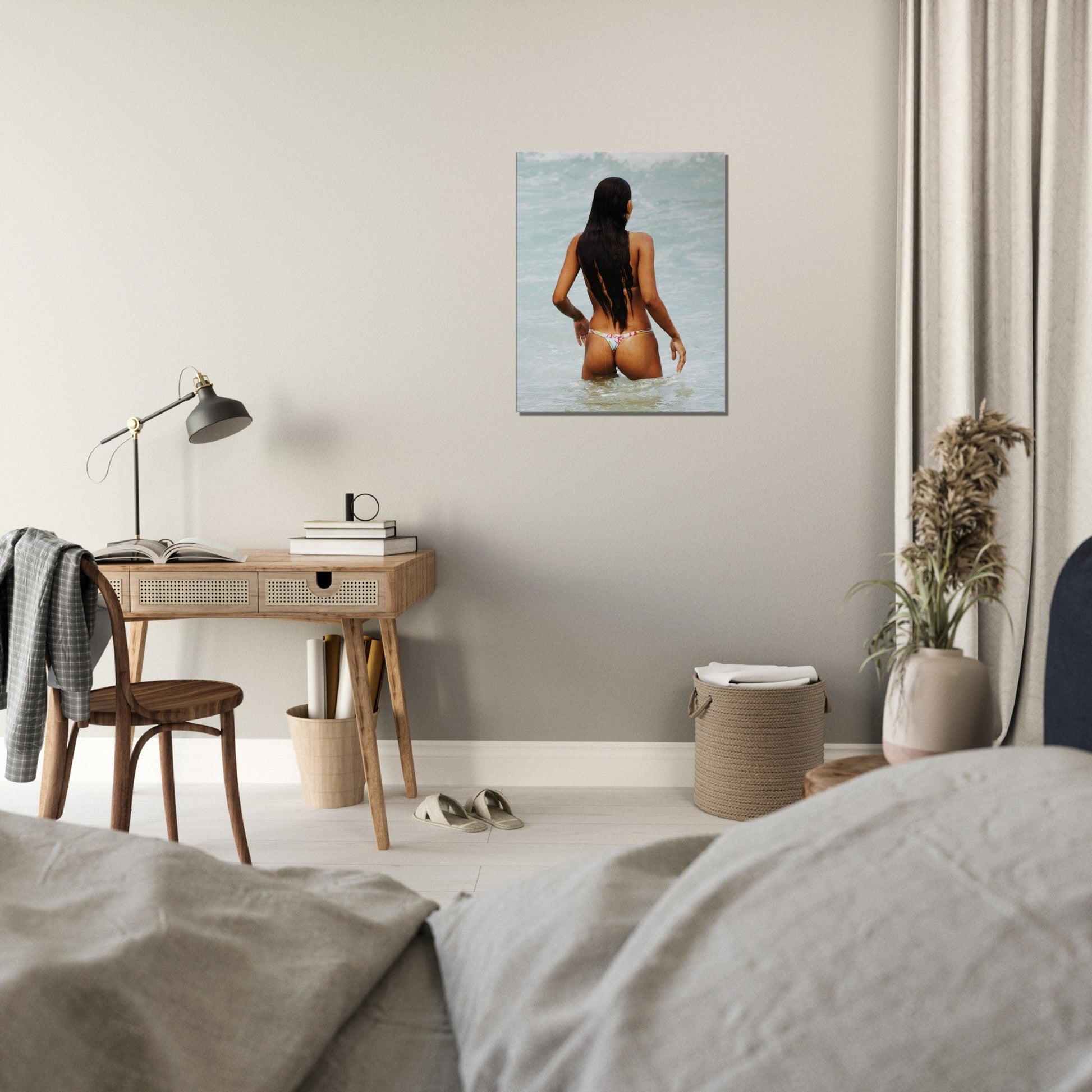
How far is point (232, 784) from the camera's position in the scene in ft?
7.52

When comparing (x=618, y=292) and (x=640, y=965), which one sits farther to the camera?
(x=618, y=292)

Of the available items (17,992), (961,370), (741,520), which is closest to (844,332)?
(961,370)

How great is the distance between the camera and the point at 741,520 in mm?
2939

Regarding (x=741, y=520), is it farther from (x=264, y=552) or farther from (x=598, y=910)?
(x=598, y=910)

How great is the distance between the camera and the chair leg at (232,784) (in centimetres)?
226

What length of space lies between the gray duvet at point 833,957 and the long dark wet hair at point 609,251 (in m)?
2.36

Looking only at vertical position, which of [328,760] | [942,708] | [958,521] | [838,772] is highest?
[958,521]

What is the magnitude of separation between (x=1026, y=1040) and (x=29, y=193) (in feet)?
11.1

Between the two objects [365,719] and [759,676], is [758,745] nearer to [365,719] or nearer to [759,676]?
[759,676]

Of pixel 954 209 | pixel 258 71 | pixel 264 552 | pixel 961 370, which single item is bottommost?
pixel 264 552

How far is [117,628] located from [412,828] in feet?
3.22

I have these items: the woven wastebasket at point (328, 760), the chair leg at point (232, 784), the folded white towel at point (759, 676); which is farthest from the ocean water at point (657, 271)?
the chair leg at point (232, 784)

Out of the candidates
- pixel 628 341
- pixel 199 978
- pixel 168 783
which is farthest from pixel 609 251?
pixel 199 978

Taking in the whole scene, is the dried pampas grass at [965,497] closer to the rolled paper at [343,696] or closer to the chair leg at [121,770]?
the chair leg at [121,770]
